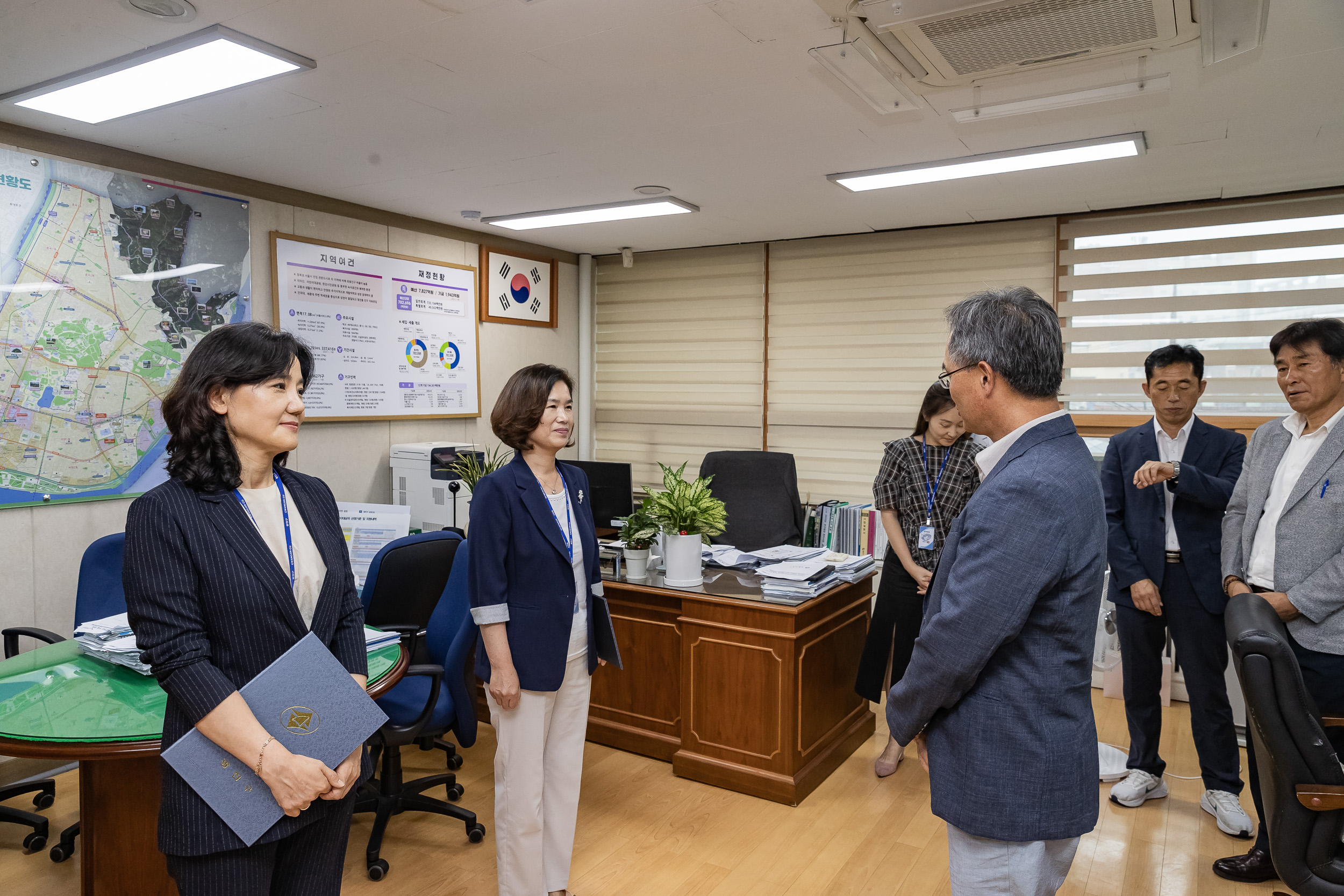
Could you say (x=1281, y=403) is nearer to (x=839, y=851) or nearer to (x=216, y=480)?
(x=839, y=851)

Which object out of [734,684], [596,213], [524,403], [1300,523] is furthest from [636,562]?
[1300,523]

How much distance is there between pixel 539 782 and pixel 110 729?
109 centimetres

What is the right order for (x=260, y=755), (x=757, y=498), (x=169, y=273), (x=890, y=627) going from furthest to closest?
(x=757, y=498) < (x=169, y=273) < (x=890, y=627) < (x=260, y=755)

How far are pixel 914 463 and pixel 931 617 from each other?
1.99 metres

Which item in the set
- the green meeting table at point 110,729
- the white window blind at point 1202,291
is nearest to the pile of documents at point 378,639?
the green meeting table at point 110,729

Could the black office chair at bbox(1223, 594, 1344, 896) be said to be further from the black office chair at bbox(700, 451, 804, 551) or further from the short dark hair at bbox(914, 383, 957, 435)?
the black office chair at bbox(700, 451, 804, 551)

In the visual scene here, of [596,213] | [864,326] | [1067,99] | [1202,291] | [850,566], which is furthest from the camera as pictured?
[864,326]

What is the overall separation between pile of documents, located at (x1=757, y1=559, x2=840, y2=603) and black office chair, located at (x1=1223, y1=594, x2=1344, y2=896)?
157 centimetres

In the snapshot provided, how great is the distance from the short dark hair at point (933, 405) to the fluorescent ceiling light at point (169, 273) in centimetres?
350

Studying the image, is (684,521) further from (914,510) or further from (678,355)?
(678,355)

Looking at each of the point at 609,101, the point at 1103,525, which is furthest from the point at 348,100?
the point at 1103,525

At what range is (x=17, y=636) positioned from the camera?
3.06 m

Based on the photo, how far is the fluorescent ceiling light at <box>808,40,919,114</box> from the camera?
2424mm

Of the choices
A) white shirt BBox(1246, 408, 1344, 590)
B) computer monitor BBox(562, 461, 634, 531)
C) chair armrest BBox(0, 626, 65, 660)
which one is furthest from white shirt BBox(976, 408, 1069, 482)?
chair armrest BBox(0, 626, 65, 660)
